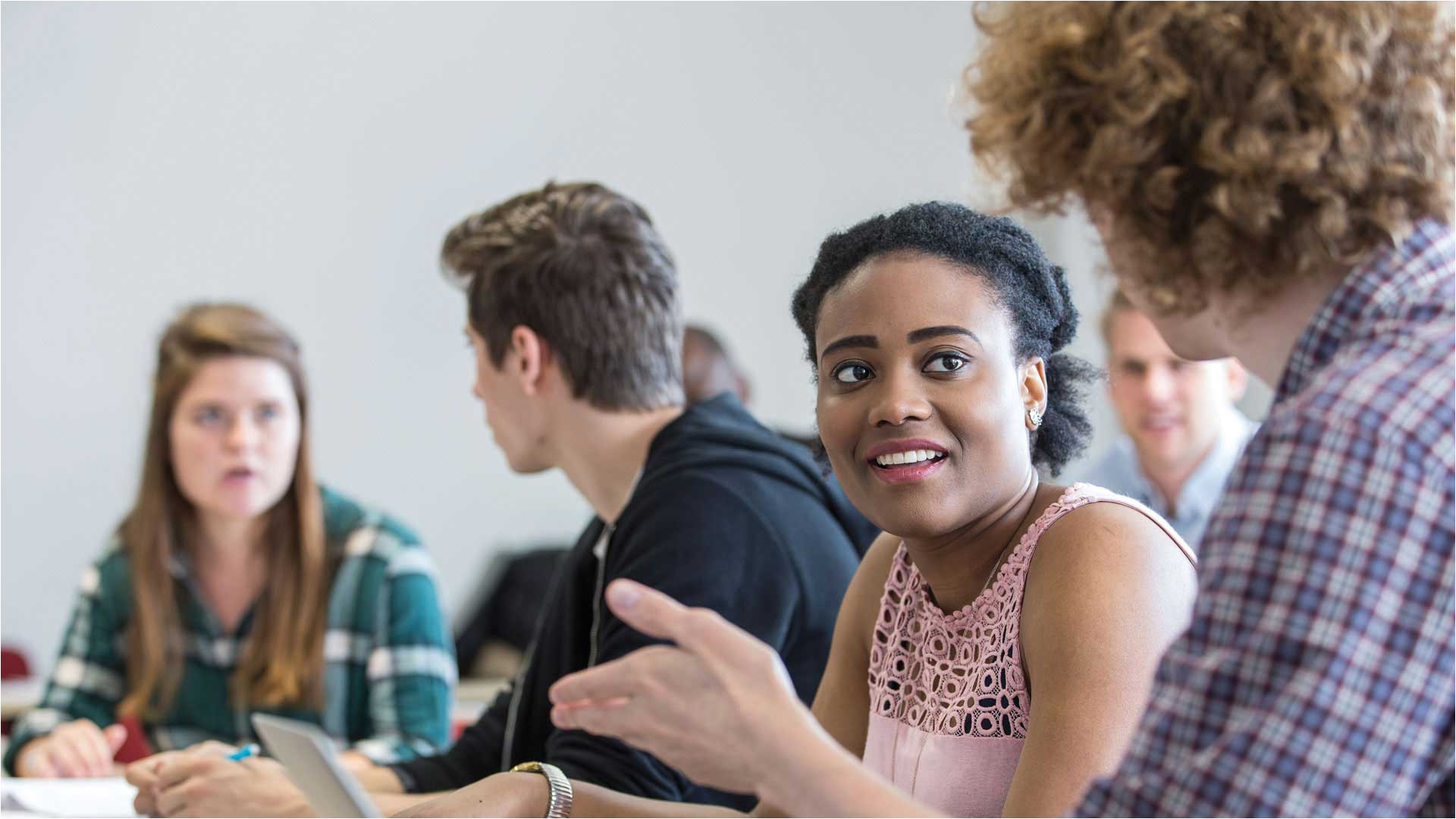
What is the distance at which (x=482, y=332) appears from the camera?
2.07 metres

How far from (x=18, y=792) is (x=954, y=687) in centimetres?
126

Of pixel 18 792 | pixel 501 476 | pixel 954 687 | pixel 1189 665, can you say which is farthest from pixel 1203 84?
pixel 501 476

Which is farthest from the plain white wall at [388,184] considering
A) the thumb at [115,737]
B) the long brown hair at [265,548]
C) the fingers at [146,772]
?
the fingers at [146,772]

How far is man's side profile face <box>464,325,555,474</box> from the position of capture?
2037 millimetres

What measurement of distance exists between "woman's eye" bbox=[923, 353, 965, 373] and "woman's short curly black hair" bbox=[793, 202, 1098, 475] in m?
0.07

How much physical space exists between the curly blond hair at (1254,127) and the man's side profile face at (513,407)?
1.21m

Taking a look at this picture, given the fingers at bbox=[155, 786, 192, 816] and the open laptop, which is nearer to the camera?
the open laptop

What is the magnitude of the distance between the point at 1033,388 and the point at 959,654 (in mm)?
247

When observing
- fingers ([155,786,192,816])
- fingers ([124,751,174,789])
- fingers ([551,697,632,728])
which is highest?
fingers ([551,697,632,728])

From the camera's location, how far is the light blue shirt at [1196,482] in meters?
3.02

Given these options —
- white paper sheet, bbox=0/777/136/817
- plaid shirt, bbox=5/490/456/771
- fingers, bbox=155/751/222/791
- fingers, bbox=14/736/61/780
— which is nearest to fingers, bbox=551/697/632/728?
fingers, bbox=155/751/222/791

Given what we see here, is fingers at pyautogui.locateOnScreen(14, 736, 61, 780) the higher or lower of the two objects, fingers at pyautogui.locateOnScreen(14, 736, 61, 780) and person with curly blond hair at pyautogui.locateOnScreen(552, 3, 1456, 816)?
the lower

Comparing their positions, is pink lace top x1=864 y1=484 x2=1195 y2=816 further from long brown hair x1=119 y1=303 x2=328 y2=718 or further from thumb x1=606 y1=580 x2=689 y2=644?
long brown hair x1=119 y1=303 x2=328 y2=718

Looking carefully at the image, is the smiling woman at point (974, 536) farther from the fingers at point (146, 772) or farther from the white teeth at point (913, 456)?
the fingers at point (146, 772)
